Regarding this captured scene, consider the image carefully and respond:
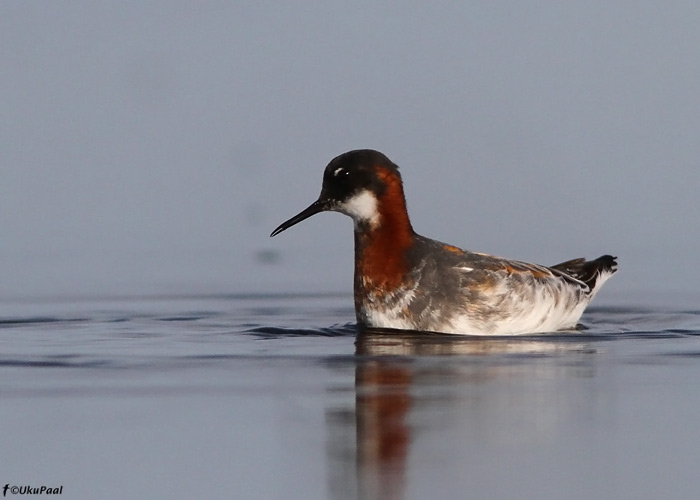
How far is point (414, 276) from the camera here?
13008mm

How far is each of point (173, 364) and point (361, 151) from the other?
3.34 metres

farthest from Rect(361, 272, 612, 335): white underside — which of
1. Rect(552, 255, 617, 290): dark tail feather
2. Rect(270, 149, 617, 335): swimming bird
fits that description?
Rect(552, 255, 617, 290): dark tail feather

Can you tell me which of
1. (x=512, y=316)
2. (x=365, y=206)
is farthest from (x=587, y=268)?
(x=365, y=206)

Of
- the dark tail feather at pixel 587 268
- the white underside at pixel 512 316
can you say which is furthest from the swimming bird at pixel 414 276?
the dark tail feather at pixel 587 268

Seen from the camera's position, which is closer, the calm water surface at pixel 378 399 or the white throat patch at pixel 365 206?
the calm water surface at pixel 378 399

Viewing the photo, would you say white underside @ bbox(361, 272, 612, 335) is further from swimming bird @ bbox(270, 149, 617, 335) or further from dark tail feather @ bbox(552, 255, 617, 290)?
dark tail feather @ bbox(552, 255, 617, 290)

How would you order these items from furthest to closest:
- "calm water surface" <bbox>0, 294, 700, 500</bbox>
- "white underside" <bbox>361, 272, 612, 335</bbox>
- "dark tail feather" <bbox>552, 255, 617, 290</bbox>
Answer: "dark tail feather" <bbox>552, 255, 617, 290</bbox> < "white underside" <bbox>361, 272, 612, 335</bbox> < "calm water surface" <bbox>0, 294, 700, 500</bbox>

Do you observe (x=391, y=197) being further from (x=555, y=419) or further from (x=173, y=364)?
(x=555, y=419)

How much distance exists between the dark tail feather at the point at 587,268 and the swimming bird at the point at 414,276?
3.68 feet

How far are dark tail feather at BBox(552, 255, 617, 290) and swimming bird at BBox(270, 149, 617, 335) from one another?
1122mm

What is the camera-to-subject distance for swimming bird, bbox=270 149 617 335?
13000 mm

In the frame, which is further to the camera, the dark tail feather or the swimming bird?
the dark tail feather

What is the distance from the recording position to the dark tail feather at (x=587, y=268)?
600 inches

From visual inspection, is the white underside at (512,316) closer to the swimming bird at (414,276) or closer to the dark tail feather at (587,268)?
the swimming bird at (414,276)
